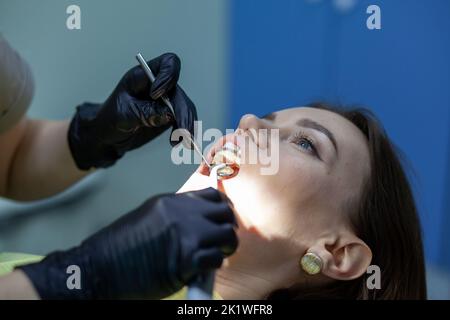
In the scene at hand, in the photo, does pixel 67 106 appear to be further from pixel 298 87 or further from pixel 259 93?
pixel 298 87

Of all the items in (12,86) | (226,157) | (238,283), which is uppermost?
(12,86)

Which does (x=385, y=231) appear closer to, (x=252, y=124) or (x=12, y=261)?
(x=252, y=124)

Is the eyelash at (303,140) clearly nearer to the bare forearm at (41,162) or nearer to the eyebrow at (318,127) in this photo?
the eyebrow at (318,127)

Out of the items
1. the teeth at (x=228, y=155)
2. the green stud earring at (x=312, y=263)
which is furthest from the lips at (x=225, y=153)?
the green stud earring at (x=312, y=263)


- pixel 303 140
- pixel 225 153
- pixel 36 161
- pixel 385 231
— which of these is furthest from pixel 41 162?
pixel 385 231

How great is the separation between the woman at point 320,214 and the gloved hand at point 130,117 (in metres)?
0.18

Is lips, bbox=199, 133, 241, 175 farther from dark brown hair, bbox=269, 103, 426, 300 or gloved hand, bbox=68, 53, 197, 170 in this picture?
dark brown hair, bbox=269, 103, 426, 300

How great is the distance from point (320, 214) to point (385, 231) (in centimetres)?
18

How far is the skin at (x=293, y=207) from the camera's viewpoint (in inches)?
37.6

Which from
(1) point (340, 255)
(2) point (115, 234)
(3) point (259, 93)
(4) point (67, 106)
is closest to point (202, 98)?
(3) point (259, 93)

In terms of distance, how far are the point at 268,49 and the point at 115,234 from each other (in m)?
1.06

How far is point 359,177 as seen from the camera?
103 centimetres

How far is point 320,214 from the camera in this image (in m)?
0.99

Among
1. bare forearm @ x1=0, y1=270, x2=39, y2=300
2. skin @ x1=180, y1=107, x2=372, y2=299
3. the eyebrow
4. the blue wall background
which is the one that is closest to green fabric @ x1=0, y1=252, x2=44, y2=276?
bare forearm @ x1=0, y1=270, x2=39, y2=300
